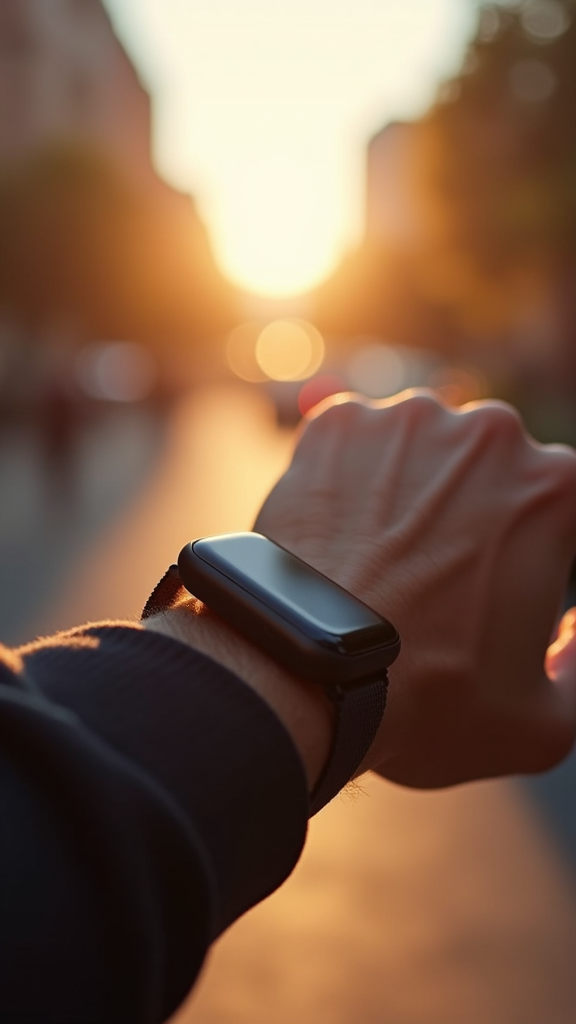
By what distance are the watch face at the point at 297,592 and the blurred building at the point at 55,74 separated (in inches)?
2077

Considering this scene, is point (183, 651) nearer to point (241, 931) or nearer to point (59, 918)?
point (59, 918)

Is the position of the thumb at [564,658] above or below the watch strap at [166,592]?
below

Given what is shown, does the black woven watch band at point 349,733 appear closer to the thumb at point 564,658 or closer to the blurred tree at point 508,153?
the thumb at point 564,658

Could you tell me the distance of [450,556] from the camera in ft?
4.16

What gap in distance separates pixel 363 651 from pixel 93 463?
18035mm

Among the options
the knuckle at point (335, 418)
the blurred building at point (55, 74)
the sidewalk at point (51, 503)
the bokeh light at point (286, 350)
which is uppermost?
the blurred building at point (55, 74)

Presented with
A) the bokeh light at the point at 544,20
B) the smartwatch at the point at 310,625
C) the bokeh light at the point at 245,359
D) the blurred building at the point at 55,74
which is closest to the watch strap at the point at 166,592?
the smartwatch at the point at 310,625

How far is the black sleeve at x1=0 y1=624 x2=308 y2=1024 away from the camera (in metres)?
0.77

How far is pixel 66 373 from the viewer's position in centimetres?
2258

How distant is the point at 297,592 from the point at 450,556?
0.27 metres

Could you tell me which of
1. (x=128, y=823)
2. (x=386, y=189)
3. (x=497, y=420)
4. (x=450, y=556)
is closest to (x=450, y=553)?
(x=450, y=556)

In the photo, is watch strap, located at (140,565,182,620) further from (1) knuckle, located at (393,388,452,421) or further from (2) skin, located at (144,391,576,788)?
(1) knuckle, located at (393,388,452,421)

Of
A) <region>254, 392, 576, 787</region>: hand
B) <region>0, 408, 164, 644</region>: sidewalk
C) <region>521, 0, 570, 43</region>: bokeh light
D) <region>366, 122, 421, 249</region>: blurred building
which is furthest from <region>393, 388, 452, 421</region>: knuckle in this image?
<region>366, 122, 421, 249</region>: blurred building

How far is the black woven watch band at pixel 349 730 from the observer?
97cm
